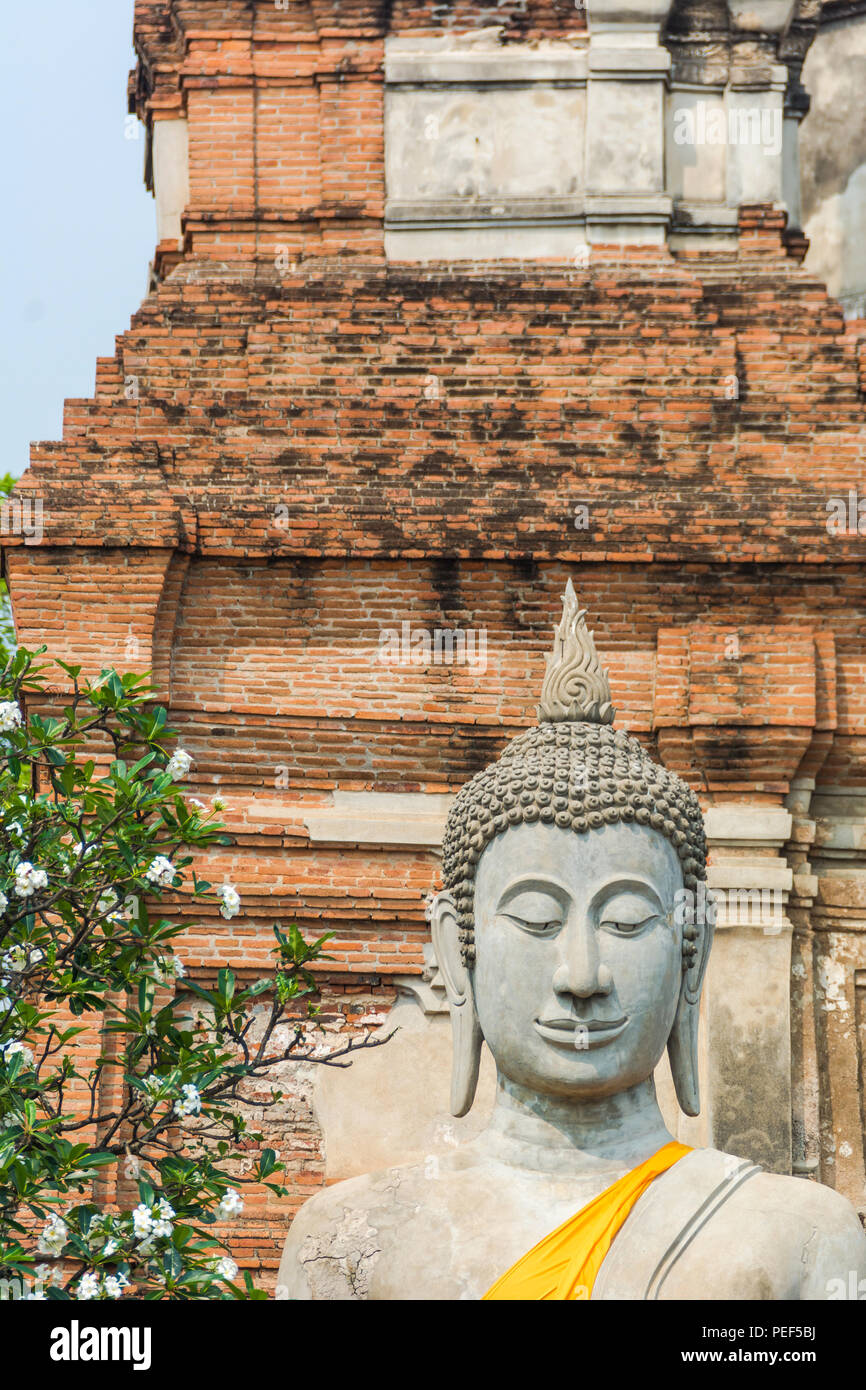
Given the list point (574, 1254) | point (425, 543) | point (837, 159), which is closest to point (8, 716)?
point (574, 1254)

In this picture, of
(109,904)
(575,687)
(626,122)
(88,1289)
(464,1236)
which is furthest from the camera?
(626,122)

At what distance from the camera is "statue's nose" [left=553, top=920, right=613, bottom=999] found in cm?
551

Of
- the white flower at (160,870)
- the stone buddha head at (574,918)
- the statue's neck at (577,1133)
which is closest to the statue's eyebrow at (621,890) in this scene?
the stone buddha head at (574,918)

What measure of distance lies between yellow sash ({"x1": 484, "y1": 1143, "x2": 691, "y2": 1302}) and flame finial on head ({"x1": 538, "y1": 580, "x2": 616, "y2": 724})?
4.60ft

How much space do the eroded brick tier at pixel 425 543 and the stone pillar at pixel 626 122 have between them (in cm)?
41

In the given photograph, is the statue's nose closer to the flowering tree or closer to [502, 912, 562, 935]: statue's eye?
[502, 912, 562, 935]: statue's eye

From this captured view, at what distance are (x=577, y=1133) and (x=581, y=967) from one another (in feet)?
1.53

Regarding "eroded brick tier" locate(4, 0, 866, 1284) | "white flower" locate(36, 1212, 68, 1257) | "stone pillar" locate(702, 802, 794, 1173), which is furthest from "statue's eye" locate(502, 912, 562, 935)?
"eroded brick tier" locate(4, 0, 866, 1284)

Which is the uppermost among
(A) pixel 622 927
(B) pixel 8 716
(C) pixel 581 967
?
(B) pixel 8 716

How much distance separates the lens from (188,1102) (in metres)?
8.03

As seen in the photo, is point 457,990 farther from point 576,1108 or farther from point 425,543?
point 425,543

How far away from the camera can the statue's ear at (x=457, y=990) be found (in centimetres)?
609

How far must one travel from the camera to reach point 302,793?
12.2 meters

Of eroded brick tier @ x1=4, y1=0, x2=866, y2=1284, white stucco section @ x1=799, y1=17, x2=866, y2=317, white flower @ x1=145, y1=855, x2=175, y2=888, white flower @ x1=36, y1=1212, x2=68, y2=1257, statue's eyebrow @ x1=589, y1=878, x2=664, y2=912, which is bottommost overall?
white flower @ x1=36, y1=1212, x2=68, y2=1257
